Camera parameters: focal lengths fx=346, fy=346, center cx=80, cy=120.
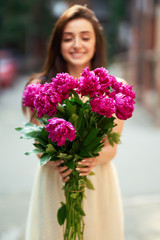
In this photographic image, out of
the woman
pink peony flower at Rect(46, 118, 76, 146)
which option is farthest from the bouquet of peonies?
the woman

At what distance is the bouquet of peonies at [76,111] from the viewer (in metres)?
1.42

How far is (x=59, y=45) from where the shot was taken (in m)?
2.16

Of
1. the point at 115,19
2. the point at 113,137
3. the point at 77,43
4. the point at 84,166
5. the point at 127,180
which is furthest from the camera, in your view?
the point at 115,19

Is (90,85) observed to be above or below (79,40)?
below

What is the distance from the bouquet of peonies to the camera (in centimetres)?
142

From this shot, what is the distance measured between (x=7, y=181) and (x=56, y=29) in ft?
9.58

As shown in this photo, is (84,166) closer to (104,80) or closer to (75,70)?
(104,80)

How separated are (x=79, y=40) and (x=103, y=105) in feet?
2.56

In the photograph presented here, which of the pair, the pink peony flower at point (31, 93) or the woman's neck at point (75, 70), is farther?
the woman's neck at point (75, 70)

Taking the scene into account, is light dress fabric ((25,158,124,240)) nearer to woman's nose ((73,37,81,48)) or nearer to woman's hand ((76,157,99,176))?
woman's hand ((76,157,99,176))

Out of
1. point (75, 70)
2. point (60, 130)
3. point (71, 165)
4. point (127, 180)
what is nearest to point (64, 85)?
point (60, 130)

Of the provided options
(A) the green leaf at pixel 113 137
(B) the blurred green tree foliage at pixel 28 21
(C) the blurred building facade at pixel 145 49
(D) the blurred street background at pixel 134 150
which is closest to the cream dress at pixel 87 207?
(A) the green leaf at pixel 113 137

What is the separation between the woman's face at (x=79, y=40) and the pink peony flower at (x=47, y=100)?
0.66 metres

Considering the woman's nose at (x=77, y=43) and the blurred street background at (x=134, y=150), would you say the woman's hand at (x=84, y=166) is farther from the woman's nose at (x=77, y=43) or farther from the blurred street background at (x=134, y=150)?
the blurred street background at (x=134, y=150)
